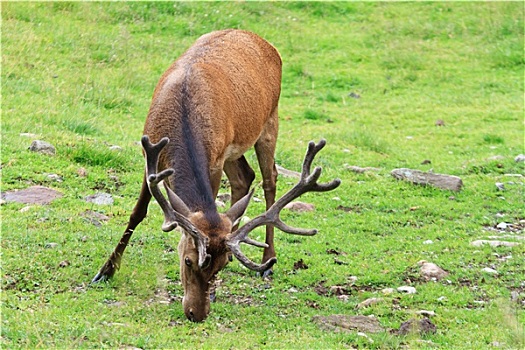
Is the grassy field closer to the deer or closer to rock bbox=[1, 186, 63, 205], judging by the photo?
rock bbox=[1, 186, 63, 205]

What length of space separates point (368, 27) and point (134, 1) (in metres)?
4.33

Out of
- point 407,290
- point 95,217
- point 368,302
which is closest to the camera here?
point 368,302

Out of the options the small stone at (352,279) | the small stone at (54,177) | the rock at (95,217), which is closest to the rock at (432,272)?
the small stone at (352,279)

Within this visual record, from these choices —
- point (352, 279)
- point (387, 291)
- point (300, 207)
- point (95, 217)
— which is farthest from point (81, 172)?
point (387, 291)

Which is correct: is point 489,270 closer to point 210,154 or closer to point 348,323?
point 348,323

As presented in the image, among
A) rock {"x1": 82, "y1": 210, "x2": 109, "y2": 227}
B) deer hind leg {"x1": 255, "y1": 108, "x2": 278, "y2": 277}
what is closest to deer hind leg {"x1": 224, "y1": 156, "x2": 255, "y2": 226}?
deer hind leg {"x1": 255, "y1": 108, "x2": 278, "y2": 277}

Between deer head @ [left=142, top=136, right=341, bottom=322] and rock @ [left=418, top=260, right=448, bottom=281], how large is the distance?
182 centimetres

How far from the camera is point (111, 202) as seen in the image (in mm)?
8609

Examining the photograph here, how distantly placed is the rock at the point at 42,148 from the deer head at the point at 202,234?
349 centimetres

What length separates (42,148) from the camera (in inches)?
366

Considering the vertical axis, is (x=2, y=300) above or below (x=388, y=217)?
above

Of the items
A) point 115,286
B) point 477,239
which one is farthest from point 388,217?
point 115,286

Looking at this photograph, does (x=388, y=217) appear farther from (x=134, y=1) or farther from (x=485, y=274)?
→ (x=134, y=1)

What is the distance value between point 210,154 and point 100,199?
223 centimetres
